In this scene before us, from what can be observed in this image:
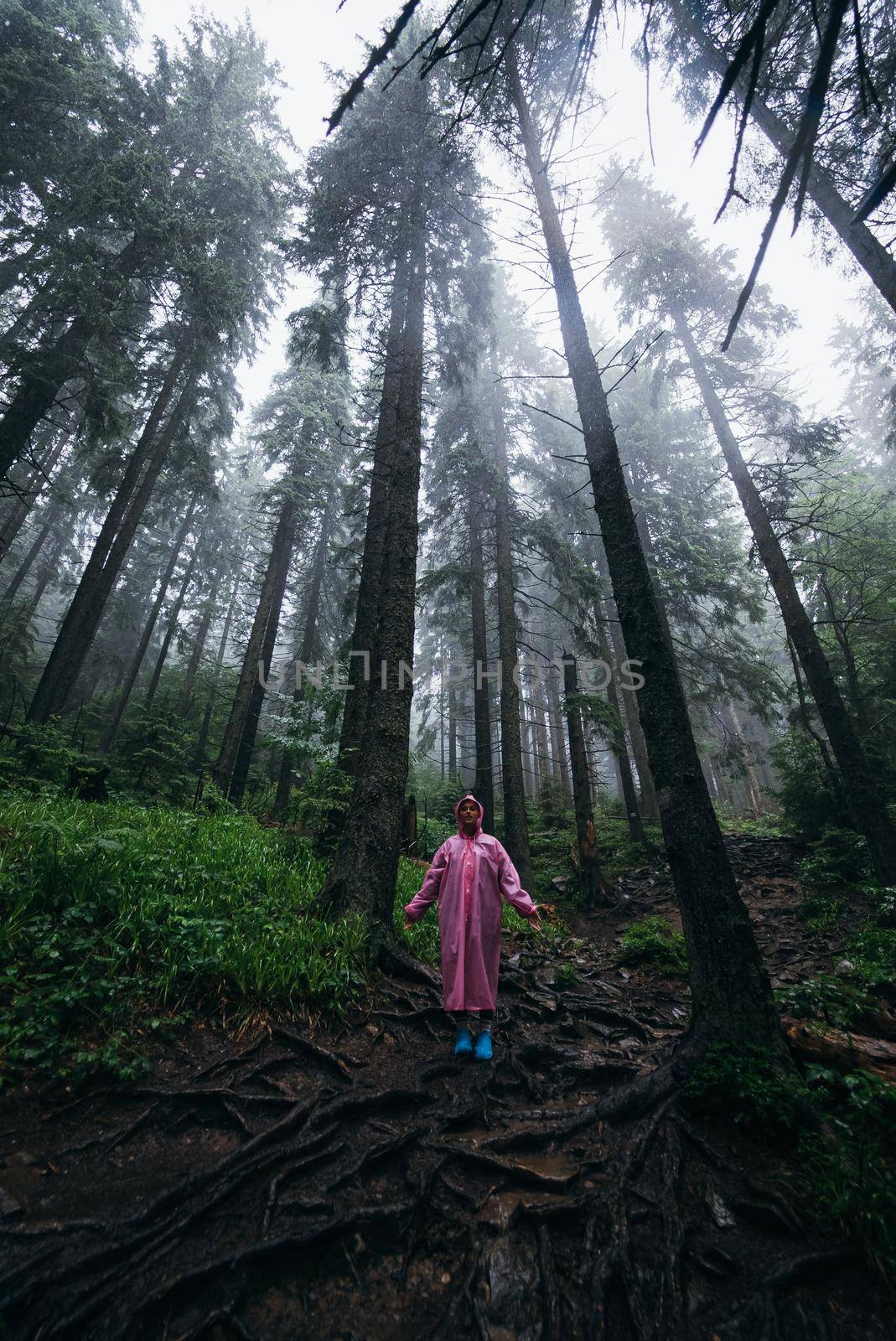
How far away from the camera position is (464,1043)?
4.26 meters

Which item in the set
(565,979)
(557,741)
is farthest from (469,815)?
(557,741)

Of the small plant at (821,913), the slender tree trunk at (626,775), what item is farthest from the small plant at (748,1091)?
the slender tree trunk at (626,775)

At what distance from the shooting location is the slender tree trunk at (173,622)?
902 inches

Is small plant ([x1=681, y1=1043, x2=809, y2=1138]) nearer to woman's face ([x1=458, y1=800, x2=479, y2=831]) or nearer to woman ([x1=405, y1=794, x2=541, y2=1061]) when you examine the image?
woman ([x1=405, y1=794, x2=541, y2=1061])

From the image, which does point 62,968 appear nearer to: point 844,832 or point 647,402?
point 844,832

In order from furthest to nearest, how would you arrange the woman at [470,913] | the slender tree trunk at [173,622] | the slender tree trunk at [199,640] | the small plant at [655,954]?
the slender tree trunk at [199,640], the slender tree trunk at [173,622], the small plant at [655,954], the woman at [470,913]

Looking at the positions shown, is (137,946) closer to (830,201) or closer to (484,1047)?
(484,1047)

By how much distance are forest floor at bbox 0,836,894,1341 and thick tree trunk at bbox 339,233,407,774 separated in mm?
4992

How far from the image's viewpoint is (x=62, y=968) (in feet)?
12.8

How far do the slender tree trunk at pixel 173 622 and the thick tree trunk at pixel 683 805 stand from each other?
20.5 meters

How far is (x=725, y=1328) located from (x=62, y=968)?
432 cm

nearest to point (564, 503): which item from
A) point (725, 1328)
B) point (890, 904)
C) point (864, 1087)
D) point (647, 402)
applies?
point (647, 402)

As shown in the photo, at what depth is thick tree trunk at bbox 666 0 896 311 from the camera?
7.05m

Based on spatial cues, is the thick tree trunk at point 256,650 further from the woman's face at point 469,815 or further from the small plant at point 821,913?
the small plant at point 821,913
